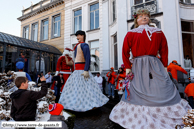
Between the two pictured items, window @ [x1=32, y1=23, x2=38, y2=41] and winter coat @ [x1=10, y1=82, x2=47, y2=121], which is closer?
winter coat @ [x1=10, y1=82, x2=47, y2=121]

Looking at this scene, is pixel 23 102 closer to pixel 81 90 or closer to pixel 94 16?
pixel 81 90

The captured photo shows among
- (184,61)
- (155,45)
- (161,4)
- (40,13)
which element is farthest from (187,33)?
(40,13)

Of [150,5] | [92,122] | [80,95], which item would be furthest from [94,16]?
[92,122]

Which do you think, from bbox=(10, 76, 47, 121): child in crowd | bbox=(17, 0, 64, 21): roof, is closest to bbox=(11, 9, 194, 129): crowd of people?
bbox=(10, 76, 47, 121): child in crowd

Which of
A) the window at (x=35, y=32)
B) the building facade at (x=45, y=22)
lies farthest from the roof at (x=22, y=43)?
the window at (x=35, y=32)

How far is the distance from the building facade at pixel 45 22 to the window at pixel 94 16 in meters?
3.48

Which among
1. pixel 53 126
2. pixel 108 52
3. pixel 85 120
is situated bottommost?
pixel 85 120

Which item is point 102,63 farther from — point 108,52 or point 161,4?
point 161,4

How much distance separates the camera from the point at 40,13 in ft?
51.3

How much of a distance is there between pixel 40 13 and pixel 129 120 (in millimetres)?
16997

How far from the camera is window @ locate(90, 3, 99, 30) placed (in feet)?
38.7

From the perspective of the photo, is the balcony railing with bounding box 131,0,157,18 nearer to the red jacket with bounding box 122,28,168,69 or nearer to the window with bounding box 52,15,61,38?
the red jacket with bounding box 122,28,168,69

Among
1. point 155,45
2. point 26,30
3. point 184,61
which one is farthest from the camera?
point 26,30

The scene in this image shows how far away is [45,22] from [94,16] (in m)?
6.88
